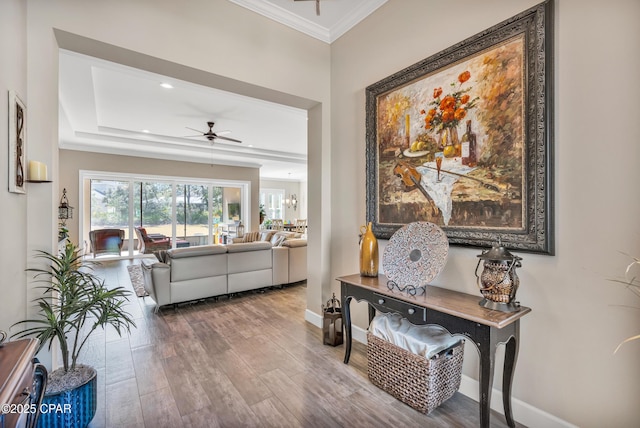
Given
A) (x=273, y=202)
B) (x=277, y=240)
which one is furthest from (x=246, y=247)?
(x=273, y=202)

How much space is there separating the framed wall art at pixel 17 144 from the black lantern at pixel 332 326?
240cm

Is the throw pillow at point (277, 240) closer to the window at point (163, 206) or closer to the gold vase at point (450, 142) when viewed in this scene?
the gold vase at point (450, 142)

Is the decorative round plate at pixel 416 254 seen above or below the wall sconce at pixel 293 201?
below

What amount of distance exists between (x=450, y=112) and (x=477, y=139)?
0.30 metres

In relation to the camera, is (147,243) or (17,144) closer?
(17,144)

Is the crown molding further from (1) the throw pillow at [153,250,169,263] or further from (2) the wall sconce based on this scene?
(2) the wall sconce

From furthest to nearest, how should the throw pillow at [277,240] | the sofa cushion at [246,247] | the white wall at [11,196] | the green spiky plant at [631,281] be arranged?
1. the throw pillow at [277,240]
2. the sofa cushion at [246,247]
3. the white wall at [11,196]
4. the green spiky plant at [631,281]

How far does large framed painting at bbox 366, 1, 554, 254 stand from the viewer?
1666 millimetres

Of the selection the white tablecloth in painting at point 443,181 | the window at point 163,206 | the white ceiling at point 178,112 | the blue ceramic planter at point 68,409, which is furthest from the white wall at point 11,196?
the window at point 163,206

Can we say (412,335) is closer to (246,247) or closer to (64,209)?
(246,247)

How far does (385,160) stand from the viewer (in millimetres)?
2592

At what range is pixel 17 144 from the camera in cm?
163

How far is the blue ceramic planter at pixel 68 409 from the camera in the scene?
1590 mm

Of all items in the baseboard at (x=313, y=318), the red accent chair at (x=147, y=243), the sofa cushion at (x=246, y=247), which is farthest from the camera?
the red accent chair at (x=147, y=243)
